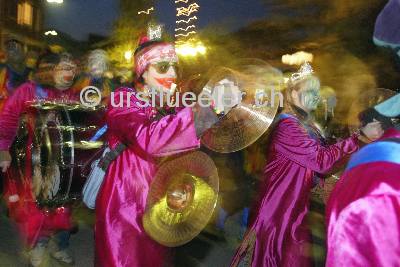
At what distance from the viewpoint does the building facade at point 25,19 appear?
104ft

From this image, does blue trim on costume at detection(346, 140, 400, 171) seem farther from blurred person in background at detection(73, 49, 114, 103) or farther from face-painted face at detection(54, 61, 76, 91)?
blurred person in background at detection(73, 49, 114, 103)

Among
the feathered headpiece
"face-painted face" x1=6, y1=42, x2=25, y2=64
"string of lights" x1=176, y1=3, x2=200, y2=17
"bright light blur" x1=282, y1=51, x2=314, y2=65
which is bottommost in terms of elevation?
the feathered headpiece

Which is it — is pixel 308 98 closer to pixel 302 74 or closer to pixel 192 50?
pixel 302 74

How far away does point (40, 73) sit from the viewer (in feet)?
15.4

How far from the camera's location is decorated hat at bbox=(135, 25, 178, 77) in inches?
109

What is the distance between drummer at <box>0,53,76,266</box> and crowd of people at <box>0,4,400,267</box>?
0.01 metres

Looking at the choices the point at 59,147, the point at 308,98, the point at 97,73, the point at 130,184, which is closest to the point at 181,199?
the point at 130,184

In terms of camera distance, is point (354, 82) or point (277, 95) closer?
point (277, 95)

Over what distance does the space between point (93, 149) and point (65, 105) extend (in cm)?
58

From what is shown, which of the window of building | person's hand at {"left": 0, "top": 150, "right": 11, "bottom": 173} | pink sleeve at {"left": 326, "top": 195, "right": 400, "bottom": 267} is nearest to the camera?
pink sleeve at {"left": 326, "top": 195, "right": 400, "bottom": 267}

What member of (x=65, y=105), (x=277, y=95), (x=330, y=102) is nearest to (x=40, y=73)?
(x=65, y=105)

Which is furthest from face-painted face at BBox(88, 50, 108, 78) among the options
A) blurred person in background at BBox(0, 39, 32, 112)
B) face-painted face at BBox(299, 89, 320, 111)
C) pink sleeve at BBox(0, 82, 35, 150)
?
face-painted face at BBox(299, 89, 320, 111)

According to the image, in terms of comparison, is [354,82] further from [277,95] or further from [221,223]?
[277,95]

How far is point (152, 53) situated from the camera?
2783 millimetres
